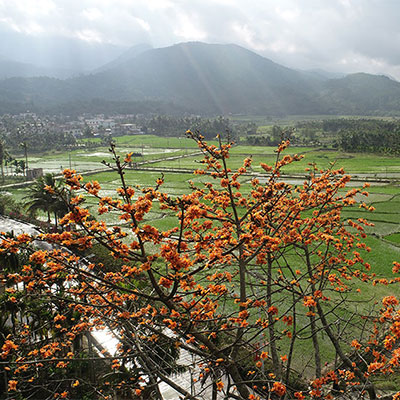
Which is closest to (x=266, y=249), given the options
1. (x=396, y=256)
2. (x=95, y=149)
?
(x=396, y=256)

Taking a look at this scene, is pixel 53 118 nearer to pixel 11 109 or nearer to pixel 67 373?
pixel 11 109

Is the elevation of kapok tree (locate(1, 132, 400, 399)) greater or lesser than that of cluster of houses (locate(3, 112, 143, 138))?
lesser

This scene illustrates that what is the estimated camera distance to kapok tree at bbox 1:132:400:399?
12.8ft

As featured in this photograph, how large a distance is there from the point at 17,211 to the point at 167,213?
36.9 ft

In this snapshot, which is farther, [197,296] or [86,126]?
[86,126]

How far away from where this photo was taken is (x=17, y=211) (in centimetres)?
2594

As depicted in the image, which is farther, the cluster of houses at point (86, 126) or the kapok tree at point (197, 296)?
the cluster of houses at point (86, 126)

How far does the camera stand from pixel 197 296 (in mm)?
8016

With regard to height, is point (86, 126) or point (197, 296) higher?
point (86, 126)

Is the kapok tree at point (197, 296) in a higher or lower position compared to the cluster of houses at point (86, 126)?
lower

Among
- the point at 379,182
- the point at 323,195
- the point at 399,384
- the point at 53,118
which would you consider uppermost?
the point at 53,118

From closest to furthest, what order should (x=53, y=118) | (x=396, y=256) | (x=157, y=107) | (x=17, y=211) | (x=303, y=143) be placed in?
(x=396, y=256)
(x=17, y=211)
(x=303, y=143)
(x=53, y=118)
(x=157, y=107)

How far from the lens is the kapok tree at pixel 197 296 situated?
12.8ft

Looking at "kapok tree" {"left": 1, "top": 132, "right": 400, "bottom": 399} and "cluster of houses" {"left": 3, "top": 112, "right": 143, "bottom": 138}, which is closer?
"kapok tree" {"left": 1, "top": 132, "right": 400, "bottom": 399}
